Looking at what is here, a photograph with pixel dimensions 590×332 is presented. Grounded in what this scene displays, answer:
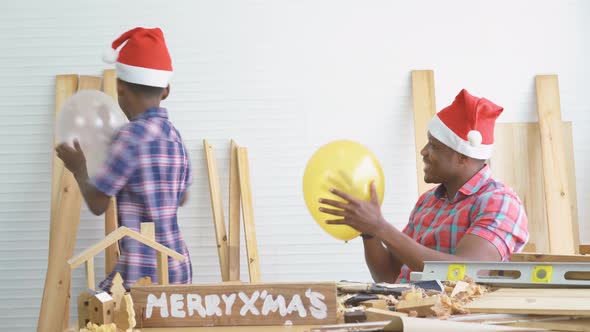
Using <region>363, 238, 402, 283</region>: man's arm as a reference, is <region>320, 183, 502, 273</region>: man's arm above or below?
above

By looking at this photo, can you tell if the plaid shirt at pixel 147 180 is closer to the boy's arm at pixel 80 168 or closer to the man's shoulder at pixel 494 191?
the boy's arm at pixel 80 168

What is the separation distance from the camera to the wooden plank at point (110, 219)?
3.99 metres

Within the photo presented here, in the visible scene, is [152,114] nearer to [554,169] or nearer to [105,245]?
[105,245]

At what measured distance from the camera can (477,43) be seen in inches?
164

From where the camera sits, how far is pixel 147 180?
2756 mm

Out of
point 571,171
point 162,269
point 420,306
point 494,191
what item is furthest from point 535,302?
point 571,171

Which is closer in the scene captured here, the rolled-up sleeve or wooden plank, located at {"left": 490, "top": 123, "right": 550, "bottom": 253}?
the rolled-up sleeve

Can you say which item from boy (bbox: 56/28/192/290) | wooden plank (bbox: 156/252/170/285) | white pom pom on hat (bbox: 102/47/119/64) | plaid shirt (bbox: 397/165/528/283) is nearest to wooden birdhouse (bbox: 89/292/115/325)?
wooden plank (bbox: 156/252/170/285)

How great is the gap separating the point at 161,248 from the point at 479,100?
58.4 inches

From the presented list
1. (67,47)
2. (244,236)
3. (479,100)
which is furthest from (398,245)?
Result: (67,47)

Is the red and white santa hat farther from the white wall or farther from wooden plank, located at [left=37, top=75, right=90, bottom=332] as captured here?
wooden plank, located at [left=37, top=75, right=90, bottom=332]

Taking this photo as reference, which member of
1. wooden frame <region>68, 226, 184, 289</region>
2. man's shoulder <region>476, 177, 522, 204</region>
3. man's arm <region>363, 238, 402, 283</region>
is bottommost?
man's arm <region>363, 238, 402, 283</region>

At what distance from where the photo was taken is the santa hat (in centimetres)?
299

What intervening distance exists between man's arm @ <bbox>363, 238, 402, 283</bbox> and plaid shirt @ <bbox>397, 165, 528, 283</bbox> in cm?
13
